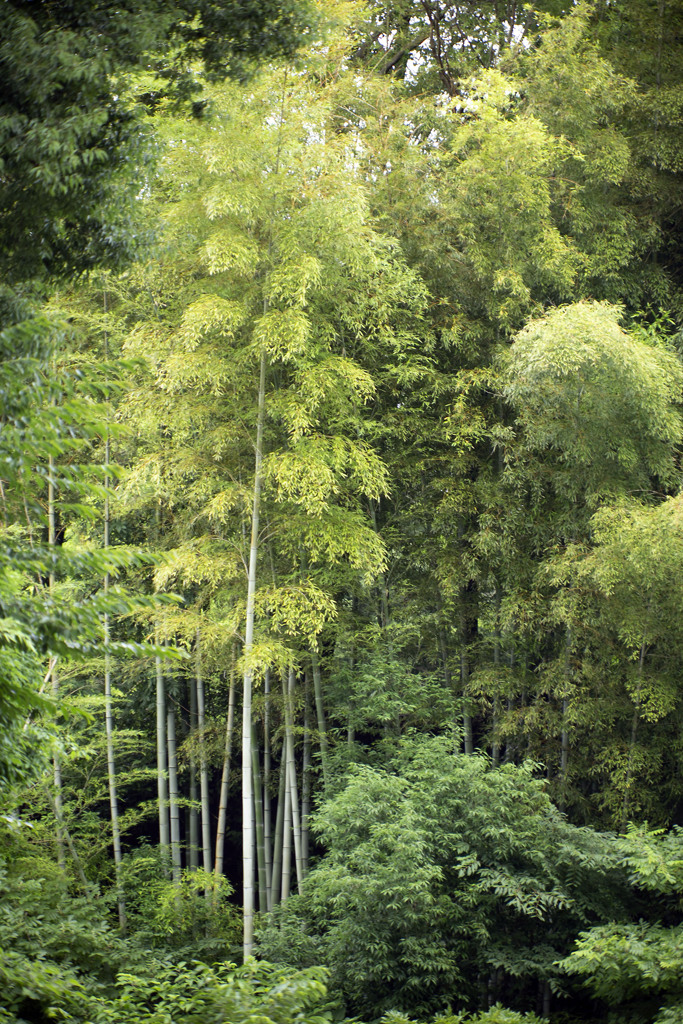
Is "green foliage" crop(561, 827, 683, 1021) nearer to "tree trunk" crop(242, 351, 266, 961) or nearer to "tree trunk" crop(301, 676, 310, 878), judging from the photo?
"tree trunk" crop(242, 351, 266, 961)

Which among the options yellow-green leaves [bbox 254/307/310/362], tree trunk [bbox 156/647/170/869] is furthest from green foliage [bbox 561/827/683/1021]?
yellow-green leaves [bbox 254/307/310/362]

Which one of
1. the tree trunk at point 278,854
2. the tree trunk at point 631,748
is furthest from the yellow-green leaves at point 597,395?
the tree trunk at point 278,854

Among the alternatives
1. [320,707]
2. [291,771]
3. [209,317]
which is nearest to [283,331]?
[209,317]

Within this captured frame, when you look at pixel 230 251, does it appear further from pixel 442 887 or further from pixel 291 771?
pixel 442 887

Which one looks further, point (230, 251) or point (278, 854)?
point (278, 854)

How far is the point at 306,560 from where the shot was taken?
6.86 meters

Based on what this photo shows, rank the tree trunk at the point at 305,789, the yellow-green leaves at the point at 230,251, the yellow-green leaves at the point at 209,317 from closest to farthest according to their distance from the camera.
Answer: the yellow-green leaves at the point at 230,251 → the yellow-green leaves at the point at 209,317 → the tree trunk at the point at 305,789

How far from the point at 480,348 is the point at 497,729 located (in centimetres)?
331

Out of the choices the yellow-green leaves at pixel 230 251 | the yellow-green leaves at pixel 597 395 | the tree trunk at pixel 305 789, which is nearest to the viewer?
the yellow-green leaves at pixel 230 251

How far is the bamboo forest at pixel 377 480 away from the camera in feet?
14.8

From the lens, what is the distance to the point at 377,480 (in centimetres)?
621

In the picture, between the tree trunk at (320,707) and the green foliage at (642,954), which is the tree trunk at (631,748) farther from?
the tree trunk at (320,707)

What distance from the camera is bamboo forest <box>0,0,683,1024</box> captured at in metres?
Result: 4.50

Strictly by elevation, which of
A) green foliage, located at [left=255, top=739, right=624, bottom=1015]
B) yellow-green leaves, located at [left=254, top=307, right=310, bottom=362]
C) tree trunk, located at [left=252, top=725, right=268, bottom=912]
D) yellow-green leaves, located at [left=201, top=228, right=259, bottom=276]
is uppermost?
yellow-green leaves, located at [left=201, top=228, right=259, bottom=276]
